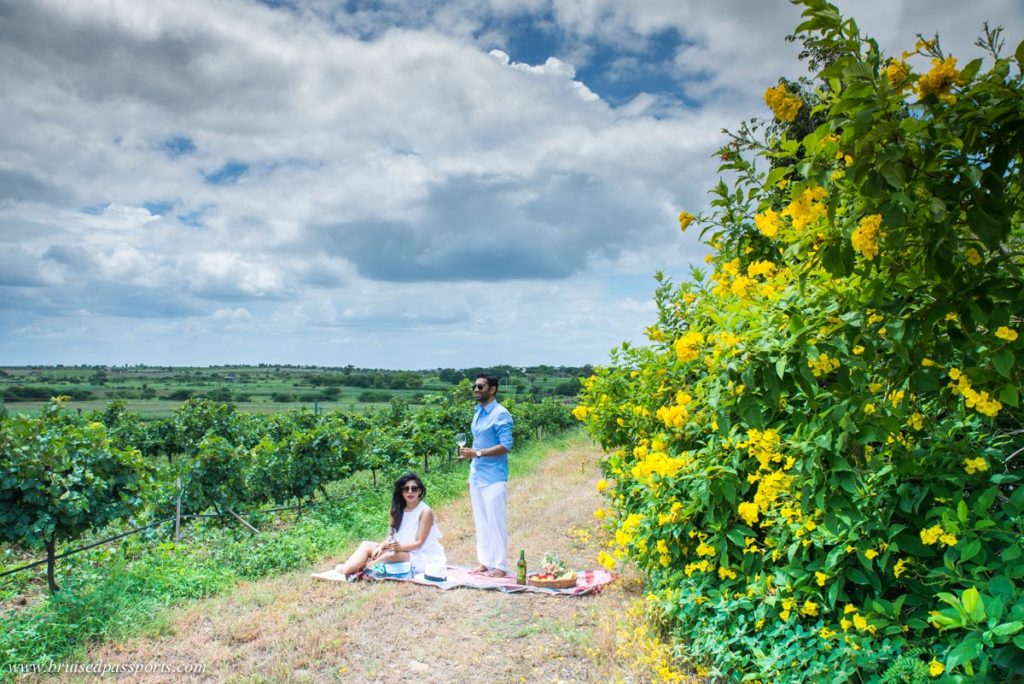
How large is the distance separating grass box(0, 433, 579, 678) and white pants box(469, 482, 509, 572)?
1892 millimetres

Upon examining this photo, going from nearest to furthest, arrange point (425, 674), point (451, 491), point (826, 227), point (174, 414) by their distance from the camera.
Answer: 1. point (826, 227)
2. point (425, 674)
3. point (451, 491)
4. point (174, 414)

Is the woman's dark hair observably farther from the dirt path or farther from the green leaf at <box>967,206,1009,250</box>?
the green leaf at <box>967,206,1009,250</box>

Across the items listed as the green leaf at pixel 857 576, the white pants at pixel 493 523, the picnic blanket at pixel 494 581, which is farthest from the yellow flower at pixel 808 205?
the white pants at pixel 493 523

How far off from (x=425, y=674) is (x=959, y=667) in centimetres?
273

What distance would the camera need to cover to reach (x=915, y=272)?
80.4 inches

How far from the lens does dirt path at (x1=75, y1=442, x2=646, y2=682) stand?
12.9ft

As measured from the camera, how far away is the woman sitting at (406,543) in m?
5.91

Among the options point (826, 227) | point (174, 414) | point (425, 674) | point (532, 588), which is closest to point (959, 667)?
point (826, 227)

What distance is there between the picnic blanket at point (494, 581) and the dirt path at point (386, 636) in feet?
0.34

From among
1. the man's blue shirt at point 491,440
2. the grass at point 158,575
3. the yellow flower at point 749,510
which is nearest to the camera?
the yellow flower at point 749,510

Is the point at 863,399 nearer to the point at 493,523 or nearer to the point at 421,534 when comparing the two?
the point at 493,523

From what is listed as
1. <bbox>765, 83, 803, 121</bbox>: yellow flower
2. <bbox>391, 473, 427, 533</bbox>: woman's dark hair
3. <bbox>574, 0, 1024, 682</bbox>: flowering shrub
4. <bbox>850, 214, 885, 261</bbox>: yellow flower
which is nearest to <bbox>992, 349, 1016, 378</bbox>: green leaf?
<bbox>574, 0, 1024, 682</bbox>: flowering shrub

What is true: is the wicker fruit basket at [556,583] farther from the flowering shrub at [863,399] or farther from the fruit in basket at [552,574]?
the flowering shrub at [863,399]

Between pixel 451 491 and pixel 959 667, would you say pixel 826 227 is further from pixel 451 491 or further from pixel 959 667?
pixel 451 491
